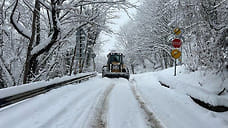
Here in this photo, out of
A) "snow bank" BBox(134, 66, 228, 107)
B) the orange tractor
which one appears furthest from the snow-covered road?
the orange tractor

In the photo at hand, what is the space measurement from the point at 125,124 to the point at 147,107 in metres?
1.61

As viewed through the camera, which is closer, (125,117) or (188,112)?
(125,117)

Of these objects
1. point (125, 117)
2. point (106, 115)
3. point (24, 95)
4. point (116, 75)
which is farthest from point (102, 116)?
point (116, 75)

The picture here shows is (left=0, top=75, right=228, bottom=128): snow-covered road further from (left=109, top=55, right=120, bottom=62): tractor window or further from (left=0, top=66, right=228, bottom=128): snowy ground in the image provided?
(left=109, top=55, right=120, bottom=62): tractor window

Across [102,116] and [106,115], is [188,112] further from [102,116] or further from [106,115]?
[102,116]

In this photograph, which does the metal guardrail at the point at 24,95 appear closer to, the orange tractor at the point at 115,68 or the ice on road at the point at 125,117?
the ice on road at the point at 125,117

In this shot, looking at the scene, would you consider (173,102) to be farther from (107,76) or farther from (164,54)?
(164,54)

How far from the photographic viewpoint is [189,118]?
4.00m

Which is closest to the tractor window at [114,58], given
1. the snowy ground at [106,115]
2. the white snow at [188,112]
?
the white snow at [188,112]

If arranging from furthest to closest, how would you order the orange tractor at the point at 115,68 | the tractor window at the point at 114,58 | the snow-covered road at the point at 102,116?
the tractor window at the point at 114,58 → the orange tractor at the point at 115,68 → the snow-covered road at the point at 102,116

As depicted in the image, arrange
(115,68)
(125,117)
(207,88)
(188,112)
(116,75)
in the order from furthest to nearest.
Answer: (115,68) → (116,75) → (207,88) → (188,112) → (125,117)

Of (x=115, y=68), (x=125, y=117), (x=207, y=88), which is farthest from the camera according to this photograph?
(x=115, y=68)

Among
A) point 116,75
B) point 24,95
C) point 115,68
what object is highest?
point 115,68

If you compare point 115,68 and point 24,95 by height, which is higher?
point 115,68
